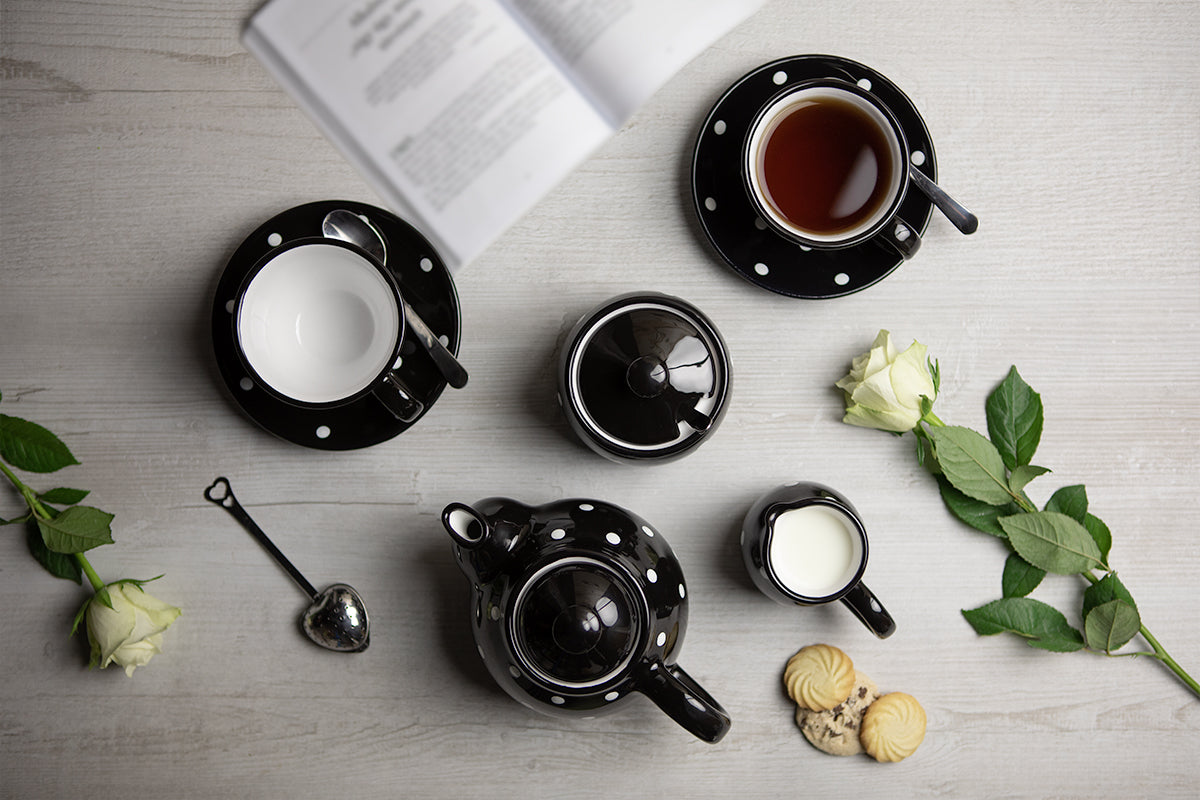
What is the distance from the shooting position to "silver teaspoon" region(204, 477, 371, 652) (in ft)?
3.07

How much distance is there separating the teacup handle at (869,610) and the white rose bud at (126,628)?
78cm

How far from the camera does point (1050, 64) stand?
39.6 inches

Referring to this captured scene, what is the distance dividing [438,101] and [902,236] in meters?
0.52

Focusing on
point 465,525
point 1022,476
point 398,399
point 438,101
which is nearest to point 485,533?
point 465,525

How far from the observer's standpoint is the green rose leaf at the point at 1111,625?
38.2 inches

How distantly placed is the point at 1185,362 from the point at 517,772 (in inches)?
38.6

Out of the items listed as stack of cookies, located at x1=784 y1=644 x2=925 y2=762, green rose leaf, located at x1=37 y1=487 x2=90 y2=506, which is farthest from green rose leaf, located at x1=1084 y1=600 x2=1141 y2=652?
green rose leaf, located at x1=37 y1=487 x2=90 y2=506

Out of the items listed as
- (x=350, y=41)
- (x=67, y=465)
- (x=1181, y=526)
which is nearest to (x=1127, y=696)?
(x=1181, y=526)

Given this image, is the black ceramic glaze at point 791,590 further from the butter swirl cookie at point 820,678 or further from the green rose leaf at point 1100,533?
the green rose leaf at point 1100,533

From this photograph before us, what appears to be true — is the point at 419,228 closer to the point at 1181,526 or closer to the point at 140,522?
the point at 140,522

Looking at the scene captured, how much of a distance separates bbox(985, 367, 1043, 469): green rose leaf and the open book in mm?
566

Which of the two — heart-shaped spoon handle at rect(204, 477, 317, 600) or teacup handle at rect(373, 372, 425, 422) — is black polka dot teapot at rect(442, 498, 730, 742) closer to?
teacup handle at rect(373, 372, 425, 422)

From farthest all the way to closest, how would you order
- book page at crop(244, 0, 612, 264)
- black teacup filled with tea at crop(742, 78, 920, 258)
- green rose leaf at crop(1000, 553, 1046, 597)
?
green rose leaf at crop(1000, 553, 1046, 597), black teacup filled with tea at crop(742, 78, 920, 258), book page at crop(244, 0, 612, 264)

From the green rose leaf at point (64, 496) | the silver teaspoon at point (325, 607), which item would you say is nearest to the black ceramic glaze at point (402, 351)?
the silver teaspoon at point (325, 607)
